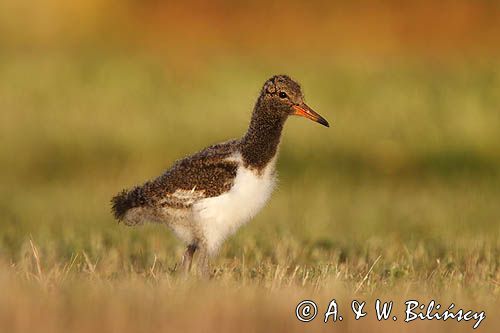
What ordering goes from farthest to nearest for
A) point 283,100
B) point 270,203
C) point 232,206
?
point 270,203 < point 283,100 < point 232,206

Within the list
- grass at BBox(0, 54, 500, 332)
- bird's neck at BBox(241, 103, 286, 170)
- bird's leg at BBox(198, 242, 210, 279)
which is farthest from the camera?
bird's neck at BBox(241, 103, 286, 170)

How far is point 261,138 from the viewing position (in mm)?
9281

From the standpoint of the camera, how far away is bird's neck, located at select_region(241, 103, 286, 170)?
9.16 m

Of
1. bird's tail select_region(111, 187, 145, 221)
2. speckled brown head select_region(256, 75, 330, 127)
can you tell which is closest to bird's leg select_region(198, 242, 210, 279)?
bird's tail select_region(111, 187, 145, 221)

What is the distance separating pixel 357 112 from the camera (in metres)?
18.3

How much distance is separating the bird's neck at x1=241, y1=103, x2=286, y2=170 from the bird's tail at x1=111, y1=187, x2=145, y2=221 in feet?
3.09

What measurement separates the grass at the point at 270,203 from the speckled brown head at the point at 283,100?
126 centimetres

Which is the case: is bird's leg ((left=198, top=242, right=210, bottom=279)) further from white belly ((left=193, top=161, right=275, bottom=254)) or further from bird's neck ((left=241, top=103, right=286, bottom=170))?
bird's neck ((left=241, top=103, right=286, bottom=170))

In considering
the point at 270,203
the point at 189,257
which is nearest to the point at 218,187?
the point at 189,257

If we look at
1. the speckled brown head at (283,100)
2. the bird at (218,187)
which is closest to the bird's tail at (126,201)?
the bird at (218,187)

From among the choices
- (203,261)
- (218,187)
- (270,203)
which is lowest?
(203,261)

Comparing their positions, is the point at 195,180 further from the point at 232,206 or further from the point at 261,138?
the point at 261,138

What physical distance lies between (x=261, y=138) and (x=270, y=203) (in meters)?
5.96

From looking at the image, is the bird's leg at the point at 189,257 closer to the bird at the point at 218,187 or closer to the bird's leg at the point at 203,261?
the bird at the point at 218,187
